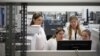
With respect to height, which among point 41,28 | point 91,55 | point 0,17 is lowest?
point 91,55

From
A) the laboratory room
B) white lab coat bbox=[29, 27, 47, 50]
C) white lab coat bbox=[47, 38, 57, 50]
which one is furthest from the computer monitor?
white lab coat bbox=[29, 27, 47, 50]

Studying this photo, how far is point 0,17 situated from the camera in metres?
2.21

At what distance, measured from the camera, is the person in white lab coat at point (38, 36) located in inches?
88.0

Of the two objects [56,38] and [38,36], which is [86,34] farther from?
[38,36]

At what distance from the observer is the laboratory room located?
2.09 m

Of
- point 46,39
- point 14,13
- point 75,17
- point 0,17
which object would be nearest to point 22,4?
point 14,13

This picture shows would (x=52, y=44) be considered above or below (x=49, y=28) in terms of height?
below

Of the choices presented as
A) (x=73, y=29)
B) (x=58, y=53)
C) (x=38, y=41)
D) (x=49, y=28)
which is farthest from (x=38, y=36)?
(x=73, y=29)

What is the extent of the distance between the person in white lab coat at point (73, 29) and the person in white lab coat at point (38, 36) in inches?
11.6

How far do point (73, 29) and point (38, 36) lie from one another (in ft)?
1.49

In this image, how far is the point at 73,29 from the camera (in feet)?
7.40

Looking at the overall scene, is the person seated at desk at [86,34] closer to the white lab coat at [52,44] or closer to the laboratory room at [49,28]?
the laboratory room at [49,28]

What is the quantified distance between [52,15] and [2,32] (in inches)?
26.3

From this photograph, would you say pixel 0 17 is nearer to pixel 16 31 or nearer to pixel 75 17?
pixel 16 31
